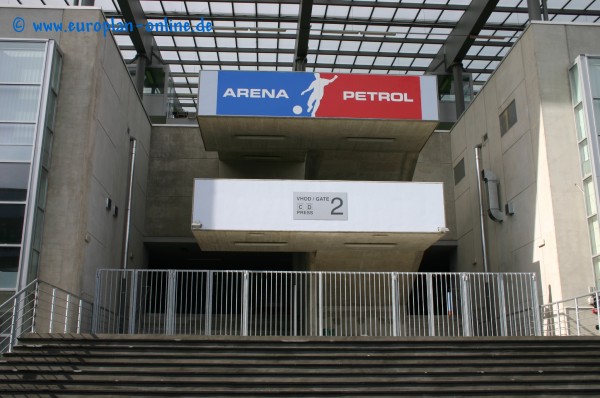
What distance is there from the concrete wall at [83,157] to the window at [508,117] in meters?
12.3

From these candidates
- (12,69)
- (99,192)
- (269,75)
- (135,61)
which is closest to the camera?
(12,69)

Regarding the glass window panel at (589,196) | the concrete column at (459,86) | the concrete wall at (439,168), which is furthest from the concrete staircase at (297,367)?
the concrete column at (459,86)

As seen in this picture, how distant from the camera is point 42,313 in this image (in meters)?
15.1

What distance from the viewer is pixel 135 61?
3278 centimetres

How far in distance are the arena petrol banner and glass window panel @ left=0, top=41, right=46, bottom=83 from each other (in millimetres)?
4726

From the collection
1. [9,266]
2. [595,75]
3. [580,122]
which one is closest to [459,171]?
[580,122]

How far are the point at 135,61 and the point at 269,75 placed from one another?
14.9 metres

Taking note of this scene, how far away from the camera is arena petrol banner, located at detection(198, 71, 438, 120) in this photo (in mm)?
19812

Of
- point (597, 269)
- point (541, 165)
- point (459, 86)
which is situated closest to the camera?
point (597, 269)

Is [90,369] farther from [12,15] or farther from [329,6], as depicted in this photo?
[329,6]

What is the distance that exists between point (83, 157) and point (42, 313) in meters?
4.07

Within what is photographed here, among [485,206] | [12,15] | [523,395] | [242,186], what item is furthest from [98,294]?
[485,206]

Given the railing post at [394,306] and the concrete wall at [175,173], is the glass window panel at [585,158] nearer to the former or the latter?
the railing post at [394,306]

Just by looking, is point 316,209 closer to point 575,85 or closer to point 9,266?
point 575,85
